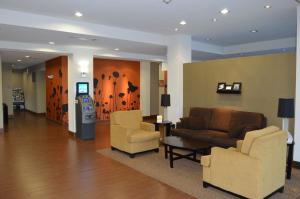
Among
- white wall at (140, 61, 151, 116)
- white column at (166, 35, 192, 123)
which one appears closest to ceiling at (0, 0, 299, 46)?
white column at (166, 35, 192, 123)

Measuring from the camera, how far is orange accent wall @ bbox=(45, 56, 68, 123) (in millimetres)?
8594

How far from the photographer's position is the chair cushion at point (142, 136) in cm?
518

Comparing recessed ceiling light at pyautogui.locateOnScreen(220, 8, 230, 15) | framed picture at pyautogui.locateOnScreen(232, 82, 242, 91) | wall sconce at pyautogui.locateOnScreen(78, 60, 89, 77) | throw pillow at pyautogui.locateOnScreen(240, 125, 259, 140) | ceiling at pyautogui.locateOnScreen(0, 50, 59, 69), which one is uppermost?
recessed ceiling light at pyautogui.locateOnScreen(220, 8, 230, 15)

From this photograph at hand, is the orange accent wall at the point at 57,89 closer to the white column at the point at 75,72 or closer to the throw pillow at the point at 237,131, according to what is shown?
the white column at the point at 75,72

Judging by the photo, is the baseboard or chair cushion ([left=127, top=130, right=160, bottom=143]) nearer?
the baseboard

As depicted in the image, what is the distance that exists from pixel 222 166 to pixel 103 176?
6.58 ft

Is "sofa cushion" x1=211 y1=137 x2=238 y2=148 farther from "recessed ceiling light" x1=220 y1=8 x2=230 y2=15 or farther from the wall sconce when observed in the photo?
the wall sconce

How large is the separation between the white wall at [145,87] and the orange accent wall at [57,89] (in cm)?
346

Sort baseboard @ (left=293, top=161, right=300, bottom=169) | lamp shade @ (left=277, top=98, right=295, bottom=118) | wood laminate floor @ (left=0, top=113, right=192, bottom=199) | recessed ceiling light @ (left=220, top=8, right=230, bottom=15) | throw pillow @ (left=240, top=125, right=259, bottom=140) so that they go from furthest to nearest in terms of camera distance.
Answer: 1. throw pillow @ (left=240, top=125, right=259, bottom=140)
2. recessed ceiling light @ (left=220, top=8, right=230, bottom=15)
3. baseboard @ (left=293, top=161, right=300, bottom=169)
4. lamp shade @ (left=277, top=98, right=295, bottom=118)
5. wood laminate floor @ (left=0, top=113, right=192, bottom=199)

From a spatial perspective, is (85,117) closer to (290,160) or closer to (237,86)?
(237,86)

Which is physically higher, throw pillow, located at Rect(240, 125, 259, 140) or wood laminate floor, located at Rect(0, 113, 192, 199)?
throw pillow, located at Rect(240, 125, 259, 140)

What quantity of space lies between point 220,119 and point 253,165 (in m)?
2.71

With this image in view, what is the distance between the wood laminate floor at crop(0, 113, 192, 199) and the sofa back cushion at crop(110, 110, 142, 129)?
0.89 meters

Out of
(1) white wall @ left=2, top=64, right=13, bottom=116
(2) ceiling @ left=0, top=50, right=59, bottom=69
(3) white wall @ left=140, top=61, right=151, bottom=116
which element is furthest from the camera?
(1) white wall @ left=2, top=64, right=13, bottom=116
